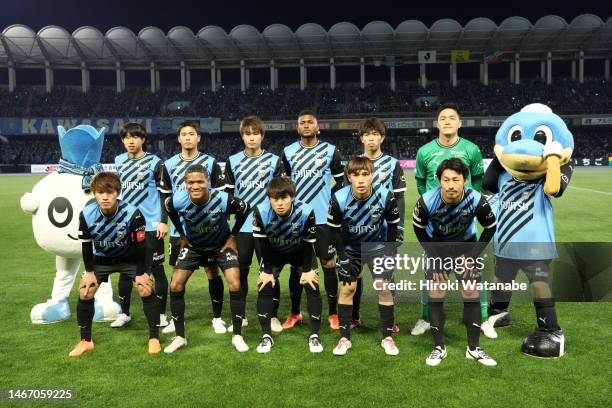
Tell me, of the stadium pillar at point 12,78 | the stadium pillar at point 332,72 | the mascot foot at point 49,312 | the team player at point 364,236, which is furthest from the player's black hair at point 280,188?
the stadium pillar at point 12,78

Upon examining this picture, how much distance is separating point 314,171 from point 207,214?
4.00 feet

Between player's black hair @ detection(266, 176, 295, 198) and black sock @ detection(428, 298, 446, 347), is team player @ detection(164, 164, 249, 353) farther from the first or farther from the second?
black sock @ detection(428, 298, 446, 347)

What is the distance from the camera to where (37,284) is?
6863 millimetres

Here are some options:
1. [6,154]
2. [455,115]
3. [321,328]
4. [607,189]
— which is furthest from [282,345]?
[6,154]

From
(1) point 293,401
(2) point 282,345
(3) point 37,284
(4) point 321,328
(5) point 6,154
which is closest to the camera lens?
(1) point 293,401

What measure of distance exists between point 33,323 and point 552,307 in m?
5.12

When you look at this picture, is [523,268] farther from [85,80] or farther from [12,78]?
[12,78]

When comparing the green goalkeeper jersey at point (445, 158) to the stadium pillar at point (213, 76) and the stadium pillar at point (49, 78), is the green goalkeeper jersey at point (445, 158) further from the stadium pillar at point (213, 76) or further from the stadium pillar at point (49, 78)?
the stadium pillar at point (49, 78)

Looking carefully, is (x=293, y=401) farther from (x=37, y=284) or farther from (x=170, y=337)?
(x=37, y=284)

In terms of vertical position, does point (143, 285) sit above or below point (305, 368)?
above

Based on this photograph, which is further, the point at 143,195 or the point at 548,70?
the point at 548,70

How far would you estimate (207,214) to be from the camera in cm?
457

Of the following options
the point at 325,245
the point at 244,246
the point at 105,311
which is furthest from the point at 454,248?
the point at 105,311

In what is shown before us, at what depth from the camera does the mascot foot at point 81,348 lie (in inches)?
170
